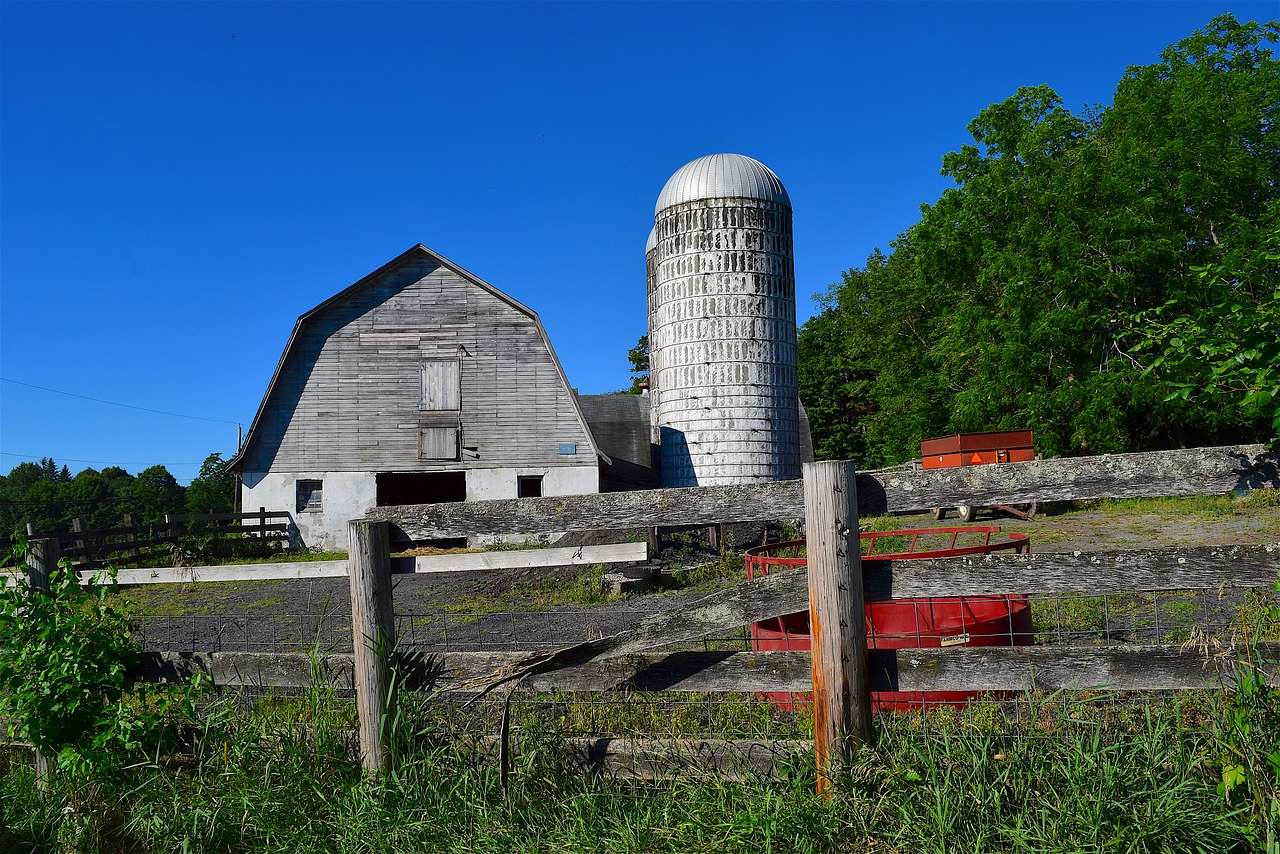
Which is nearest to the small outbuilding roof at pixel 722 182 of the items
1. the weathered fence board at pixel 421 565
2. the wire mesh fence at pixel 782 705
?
the weathered fence board at pixel 421 565

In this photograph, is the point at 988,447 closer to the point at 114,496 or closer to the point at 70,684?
the point at 70,684

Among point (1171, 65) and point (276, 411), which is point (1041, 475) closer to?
point (276, 411)

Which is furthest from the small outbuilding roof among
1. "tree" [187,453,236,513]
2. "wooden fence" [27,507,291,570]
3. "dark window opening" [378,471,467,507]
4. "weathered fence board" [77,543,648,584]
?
"tree" [187,453,236,513]

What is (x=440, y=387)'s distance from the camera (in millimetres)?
21391

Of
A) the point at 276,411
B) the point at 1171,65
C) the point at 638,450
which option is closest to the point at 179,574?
the point at 276,411

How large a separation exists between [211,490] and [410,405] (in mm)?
57334

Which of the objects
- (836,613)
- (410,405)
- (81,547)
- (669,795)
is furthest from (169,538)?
(836,613)

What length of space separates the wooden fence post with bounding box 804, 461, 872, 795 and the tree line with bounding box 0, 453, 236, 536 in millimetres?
68529

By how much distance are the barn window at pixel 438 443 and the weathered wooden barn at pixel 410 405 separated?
0.02 m

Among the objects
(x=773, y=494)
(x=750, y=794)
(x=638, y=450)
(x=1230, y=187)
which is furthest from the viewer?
(x=638, y=450)

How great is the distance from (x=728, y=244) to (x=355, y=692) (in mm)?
18800

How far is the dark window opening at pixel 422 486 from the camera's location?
2209 centimetres

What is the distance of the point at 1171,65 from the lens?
26.0 m

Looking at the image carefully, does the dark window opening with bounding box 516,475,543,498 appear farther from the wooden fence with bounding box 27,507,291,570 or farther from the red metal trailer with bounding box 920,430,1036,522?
the red metal trailer with bounding box 920,430,1036,522
